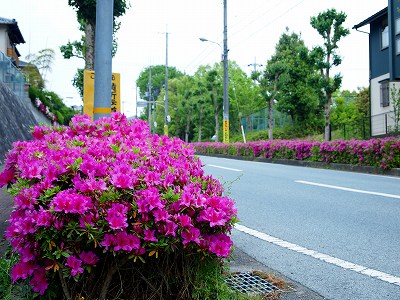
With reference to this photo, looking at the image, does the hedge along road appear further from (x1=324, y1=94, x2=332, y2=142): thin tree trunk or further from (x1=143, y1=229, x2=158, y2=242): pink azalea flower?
(x1=324, y1=94, x2=332, y2=142): thin tree trunk

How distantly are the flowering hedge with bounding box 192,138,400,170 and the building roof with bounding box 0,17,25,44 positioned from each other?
18.8 m

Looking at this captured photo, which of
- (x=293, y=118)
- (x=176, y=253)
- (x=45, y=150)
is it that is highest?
(x=293, y=118)

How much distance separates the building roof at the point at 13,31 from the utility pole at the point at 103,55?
98.2ft

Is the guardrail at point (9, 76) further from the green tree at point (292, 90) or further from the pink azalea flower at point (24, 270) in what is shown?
the green tree at point (292, 90)

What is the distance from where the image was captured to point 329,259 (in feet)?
14.5

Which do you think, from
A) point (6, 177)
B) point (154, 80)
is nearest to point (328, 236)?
point (6, 177)

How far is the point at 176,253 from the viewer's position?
8.21 ft

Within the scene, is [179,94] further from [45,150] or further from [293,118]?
[45,150]

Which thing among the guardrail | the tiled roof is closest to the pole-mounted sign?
the guardrail

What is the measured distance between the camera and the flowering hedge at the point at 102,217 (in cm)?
222

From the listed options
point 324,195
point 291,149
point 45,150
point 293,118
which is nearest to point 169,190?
point 45,150

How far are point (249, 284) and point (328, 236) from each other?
225cm

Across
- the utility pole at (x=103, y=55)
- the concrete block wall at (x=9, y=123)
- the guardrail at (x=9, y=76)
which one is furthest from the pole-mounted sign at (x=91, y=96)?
the guardrail at (x=9, y=76)

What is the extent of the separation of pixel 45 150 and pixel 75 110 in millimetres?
62364
